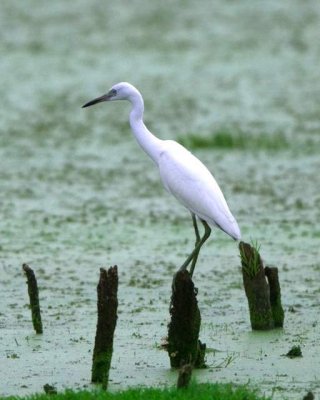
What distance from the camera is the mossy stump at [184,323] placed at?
5.63 metres

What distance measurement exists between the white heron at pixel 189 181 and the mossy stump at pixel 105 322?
3.64ft

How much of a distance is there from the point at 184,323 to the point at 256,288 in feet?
3.02

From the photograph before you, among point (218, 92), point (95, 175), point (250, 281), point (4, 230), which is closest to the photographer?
point (250, 281)

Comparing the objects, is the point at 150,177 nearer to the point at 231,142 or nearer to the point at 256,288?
the point at 231,142

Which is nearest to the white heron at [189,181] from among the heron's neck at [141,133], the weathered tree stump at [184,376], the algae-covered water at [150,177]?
the heron's neck at [141,133]

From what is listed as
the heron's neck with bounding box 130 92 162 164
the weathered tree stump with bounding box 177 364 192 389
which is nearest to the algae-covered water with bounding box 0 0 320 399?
the weathered tree stump with bounding box 177 364 192 389

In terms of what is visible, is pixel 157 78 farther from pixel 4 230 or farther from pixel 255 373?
pixel 255 373

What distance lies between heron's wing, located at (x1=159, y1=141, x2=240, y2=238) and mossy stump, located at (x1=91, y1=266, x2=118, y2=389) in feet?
4.21

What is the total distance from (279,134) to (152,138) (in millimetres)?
7617

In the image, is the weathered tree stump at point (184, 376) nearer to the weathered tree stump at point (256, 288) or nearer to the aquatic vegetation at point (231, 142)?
the weathered tree stump at point (256, 288)

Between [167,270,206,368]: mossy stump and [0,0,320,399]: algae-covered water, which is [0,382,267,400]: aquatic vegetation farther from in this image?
[167,270,206,368]: mossy stump

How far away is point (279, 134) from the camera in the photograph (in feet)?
47.6

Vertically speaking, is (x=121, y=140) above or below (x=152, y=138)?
below

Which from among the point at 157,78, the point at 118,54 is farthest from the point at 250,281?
the point at 118,54
